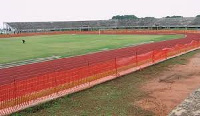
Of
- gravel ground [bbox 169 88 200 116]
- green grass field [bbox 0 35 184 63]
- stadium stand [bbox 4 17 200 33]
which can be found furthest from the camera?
stadium stand [bbox 4 17 200 33]

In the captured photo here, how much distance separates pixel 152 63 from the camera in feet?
80.8

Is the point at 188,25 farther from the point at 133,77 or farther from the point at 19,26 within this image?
the point at 133,77

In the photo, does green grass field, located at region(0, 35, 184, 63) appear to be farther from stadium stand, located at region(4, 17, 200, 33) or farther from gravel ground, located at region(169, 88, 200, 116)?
stadium stand, located at region(4, 17, 200, 33)

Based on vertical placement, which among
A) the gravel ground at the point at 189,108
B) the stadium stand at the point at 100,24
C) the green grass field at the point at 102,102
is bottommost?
the green grass field at the point at 102,102

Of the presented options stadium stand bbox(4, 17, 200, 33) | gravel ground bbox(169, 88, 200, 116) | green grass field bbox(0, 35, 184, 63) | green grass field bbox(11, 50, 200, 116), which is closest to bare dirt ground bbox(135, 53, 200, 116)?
green grass field bbox(11, 50, 200, 116)

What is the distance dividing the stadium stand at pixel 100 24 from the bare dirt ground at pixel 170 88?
7291 cm

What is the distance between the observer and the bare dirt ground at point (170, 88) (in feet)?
43.1

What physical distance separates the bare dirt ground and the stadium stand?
239ft

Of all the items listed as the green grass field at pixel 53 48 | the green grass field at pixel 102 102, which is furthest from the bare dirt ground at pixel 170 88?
the green grass field at pixel 53 48

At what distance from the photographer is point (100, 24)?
10981 cm

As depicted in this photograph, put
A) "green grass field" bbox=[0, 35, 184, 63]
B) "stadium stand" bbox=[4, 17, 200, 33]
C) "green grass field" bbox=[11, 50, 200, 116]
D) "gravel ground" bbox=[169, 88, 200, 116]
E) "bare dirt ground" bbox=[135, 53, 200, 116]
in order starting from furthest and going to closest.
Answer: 1. "stadium stand" bbox=[4, 17, 200, 33]
2. "green grass field" bbox=[0, 35, 184, 63]
3. "bare dirt ground" bbox=[135, 53, 200, 116]
4. "green grass field" bbox=[11, 50, 200, 116]
5. "gravel ground" bbox=[169, 88, 200, 116]

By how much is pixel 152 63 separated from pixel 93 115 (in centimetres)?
1355

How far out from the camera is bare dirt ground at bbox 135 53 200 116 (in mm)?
13127

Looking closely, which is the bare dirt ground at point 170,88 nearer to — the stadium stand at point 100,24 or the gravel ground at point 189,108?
the gravel ground at point 189,108
